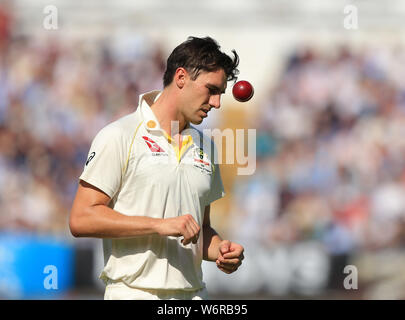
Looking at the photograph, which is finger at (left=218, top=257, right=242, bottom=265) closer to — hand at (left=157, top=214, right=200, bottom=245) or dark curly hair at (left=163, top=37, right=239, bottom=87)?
hand at (left=157, top=214, right=200, bottom=245)

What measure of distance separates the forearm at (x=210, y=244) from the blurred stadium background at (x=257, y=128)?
4.86 metres

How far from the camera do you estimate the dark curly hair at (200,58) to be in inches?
154

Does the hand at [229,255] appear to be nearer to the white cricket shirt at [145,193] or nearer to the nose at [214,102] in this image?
the white cricket shirt at [145,193]

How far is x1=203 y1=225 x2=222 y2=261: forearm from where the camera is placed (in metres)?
4.05

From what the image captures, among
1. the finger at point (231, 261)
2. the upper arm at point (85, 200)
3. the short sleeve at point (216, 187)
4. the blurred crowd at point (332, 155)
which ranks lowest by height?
the finger at point (231, 261)

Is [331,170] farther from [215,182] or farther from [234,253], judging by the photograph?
[234,253]

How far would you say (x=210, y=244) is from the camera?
409cm

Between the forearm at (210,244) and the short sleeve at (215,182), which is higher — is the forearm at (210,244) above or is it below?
below

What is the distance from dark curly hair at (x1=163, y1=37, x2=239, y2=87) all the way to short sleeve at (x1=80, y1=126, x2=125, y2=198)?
0.56 metres

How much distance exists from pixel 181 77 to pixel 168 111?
0.67ft

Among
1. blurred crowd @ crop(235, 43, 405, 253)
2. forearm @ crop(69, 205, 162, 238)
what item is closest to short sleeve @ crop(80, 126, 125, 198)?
forearm @ crop(69, 205, 162, 238)

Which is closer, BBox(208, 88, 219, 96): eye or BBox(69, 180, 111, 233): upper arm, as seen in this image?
BBox(69, 180, 111, 233): upper arm

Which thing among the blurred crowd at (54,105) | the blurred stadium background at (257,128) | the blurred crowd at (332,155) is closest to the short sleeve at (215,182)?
the blurred stadium background at (257,128)

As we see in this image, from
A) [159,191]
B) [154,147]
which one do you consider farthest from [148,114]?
[159,191]
